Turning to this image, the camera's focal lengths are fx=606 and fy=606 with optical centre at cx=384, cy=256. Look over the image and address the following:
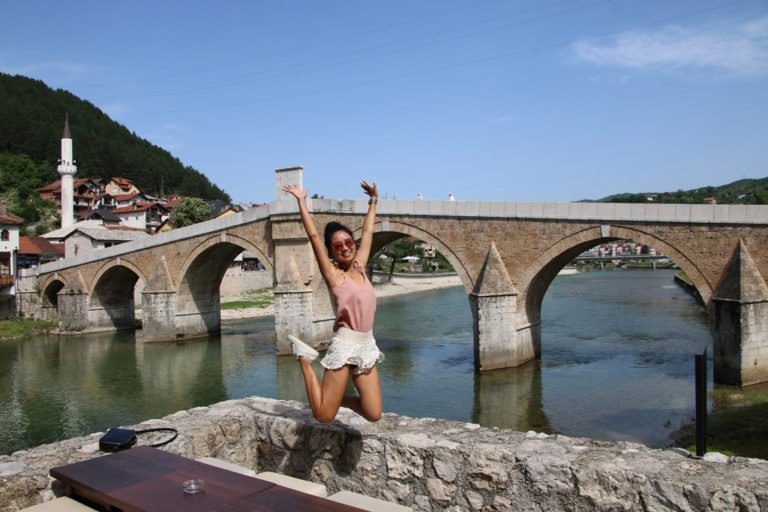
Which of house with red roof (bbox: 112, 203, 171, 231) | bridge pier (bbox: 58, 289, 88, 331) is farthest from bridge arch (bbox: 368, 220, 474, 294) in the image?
house with red roof (bbox: 112, 203, 171, 231)

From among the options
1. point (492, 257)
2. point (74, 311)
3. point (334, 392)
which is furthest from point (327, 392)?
point (74, 311)

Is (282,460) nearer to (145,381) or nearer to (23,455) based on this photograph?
(23,455)

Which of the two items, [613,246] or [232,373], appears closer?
[232,373]

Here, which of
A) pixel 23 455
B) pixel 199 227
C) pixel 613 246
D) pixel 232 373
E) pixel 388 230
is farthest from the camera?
pixel 613 246

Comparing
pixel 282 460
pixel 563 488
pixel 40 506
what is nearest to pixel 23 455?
pixel 40 506

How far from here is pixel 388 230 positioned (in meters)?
17.0

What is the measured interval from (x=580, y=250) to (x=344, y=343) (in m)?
12.8

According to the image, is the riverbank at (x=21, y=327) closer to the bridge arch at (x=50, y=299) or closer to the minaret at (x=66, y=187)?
the bridge arch at (x=50, y=299)

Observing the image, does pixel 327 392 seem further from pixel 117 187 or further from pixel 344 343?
pixel 117 187

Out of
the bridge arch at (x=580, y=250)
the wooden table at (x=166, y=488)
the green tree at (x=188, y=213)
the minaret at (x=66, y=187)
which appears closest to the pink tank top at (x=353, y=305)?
the wooden table at (x=166, y=488)

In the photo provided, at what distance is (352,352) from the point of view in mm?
3172

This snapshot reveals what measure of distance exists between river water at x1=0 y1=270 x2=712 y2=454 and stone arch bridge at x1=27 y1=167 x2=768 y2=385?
912 mm

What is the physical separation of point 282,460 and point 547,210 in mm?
11671

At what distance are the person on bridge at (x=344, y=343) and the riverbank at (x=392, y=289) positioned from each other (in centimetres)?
2475
